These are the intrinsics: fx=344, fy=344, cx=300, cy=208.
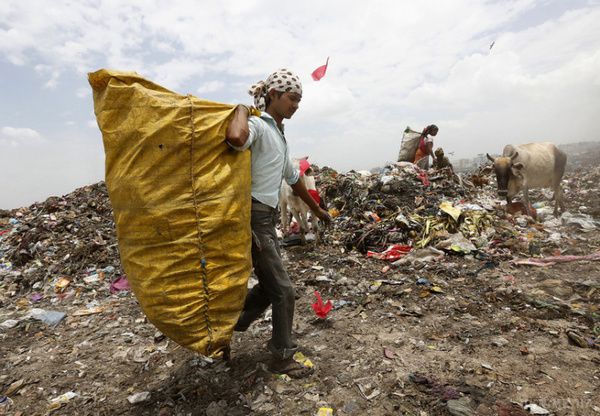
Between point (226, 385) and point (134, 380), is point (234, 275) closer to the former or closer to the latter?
point (226, 385)

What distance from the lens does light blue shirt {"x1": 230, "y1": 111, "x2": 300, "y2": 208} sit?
2.21 meters

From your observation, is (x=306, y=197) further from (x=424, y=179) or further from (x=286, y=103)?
(x=424, y=179)

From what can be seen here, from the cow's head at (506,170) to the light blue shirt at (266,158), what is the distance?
627cm

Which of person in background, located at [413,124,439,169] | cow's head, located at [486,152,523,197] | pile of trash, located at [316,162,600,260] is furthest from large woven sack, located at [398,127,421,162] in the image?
cow's head, located at [486,152,523,197]

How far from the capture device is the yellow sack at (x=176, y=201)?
1.87 m

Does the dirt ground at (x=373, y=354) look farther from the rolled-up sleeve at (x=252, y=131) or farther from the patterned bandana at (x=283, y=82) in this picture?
the patterned bandana at (x=283, y=82)

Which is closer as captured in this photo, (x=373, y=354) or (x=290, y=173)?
(x=290, y=173)

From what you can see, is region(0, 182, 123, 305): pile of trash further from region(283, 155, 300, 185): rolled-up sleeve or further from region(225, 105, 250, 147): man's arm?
region(225, 105, 250, 147): man's arm

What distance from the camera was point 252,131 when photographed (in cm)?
211

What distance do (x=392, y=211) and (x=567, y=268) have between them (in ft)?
10.7

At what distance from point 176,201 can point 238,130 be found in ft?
1.77

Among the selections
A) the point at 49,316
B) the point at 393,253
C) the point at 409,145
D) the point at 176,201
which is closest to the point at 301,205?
the point at 393,253

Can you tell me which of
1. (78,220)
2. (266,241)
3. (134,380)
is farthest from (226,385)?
(78,220)

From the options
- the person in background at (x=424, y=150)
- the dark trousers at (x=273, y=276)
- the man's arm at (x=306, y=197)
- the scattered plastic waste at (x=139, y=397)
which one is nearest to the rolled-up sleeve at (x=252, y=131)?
the dark trousers at (x=273, y=276)
